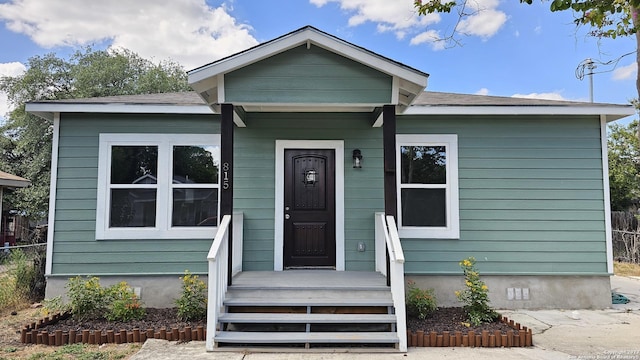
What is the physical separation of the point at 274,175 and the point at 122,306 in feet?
8.57

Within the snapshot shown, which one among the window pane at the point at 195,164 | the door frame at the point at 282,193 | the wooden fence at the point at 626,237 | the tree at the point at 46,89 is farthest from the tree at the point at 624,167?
the tree at the point at 46,89

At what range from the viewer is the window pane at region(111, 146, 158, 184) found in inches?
225

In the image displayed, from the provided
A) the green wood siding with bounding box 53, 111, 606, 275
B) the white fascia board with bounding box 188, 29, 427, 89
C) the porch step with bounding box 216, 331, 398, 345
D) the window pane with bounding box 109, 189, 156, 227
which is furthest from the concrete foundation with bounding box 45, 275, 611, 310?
the white fascia board with bounding box 188, 29, 427, 89

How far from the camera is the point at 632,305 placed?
584 centimetres

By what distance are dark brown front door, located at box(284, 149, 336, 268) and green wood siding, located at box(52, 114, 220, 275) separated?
1.29 meters

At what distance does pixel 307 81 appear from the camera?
4.41 m

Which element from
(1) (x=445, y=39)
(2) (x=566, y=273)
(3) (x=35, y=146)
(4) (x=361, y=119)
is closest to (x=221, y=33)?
(3) (x=35, y=146)

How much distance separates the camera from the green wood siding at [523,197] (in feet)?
18.7

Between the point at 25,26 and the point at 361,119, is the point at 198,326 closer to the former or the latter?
the point at 361,119

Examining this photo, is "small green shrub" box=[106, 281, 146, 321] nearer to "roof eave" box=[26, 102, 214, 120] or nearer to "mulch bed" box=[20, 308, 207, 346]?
"mulch bed" box=[20, 308, 207, 346]

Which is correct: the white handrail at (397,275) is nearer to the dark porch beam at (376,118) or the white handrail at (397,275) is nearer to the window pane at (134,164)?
the dark porch beam at (376,118)

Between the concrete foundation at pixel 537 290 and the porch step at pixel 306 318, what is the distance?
67.5 inches

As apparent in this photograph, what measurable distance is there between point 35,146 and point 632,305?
68.2ft

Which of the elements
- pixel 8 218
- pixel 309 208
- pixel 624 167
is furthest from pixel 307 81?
pixel 8 218
